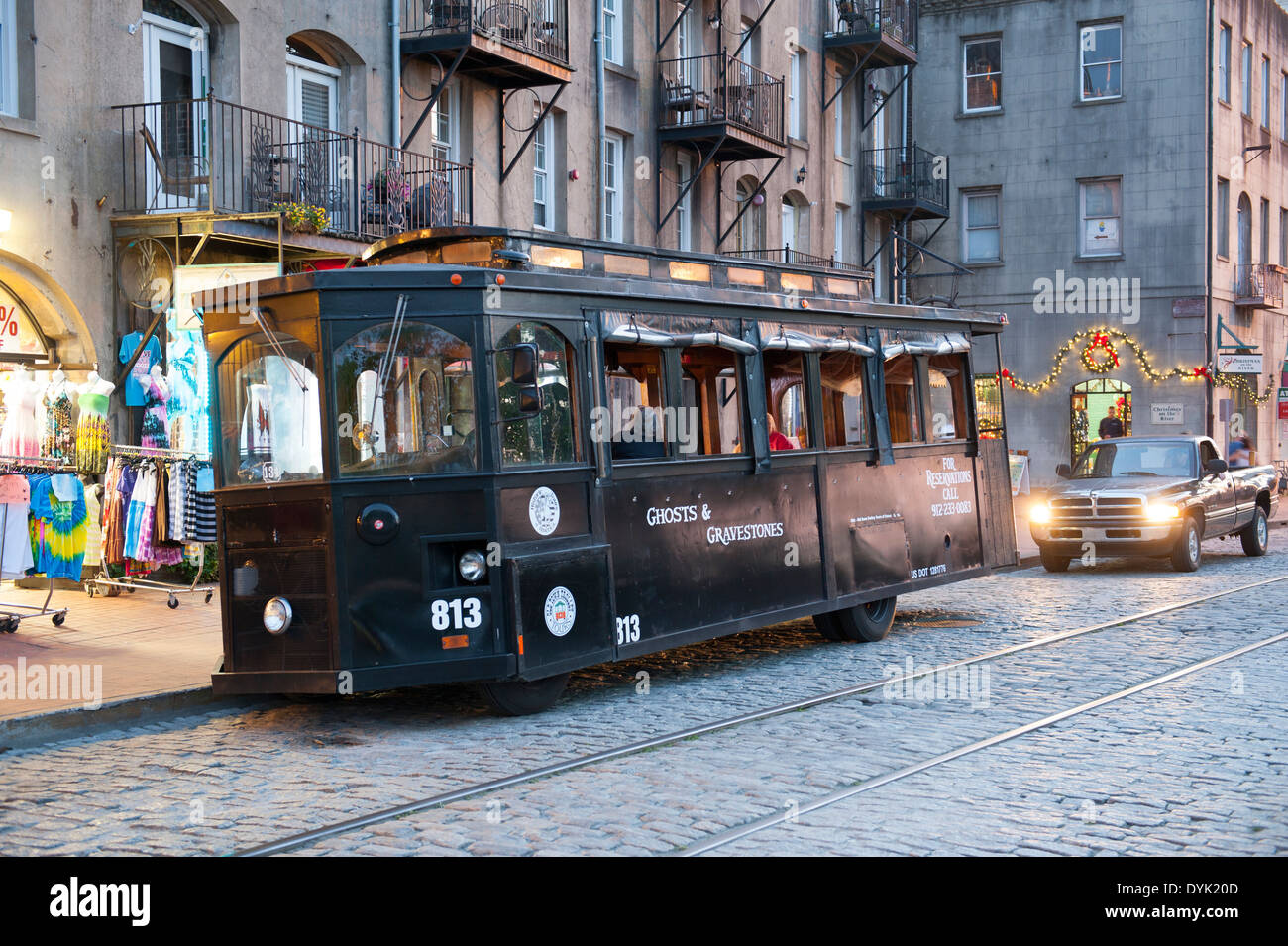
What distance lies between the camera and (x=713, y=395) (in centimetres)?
1097

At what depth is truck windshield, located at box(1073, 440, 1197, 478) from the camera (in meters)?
19.7

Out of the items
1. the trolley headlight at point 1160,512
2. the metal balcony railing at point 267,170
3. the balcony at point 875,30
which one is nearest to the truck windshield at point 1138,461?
the trolley headlight at point 1160,512

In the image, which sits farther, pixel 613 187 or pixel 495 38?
pixel 613 187

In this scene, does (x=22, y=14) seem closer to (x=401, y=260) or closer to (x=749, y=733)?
(x=401, y=260)

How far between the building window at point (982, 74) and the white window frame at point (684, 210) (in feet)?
47.5

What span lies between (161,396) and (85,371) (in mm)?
790

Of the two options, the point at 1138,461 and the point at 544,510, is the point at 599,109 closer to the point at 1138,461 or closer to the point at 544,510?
the point at 1138,461

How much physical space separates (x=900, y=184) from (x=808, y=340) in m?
22.8

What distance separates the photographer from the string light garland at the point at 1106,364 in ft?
114

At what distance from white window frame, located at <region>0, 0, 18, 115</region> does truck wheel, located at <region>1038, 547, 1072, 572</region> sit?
13541 mm

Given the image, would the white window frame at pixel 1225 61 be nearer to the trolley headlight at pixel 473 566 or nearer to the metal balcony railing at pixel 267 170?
the metal balcony railing at pixel 267 170

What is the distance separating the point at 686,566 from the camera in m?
10.4

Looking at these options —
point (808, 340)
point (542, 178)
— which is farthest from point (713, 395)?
point (542, 178)

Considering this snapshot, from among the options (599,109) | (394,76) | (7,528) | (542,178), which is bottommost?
(7,528)
